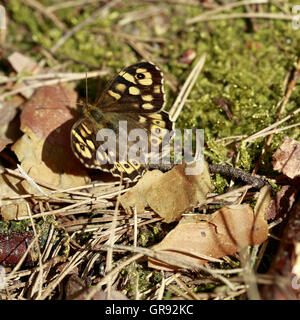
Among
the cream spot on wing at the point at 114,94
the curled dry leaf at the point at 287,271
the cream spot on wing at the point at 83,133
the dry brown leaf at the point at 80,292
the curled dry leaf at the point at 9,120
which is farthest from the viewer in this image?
the curled dry leaf at the point at 9,120

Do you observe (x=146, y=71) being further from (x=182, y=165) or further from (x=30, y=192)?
(x=30, y=192)

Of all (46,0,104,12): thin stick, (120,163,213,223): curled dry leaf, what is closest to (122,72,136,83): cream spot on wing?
(120,163,213,223): curled dry leaf

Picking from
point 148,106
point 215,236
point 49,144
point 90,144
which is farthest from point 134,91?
point 215,236

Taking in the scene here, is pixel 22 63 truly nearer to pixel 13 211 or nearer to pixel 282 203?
pixel 13 211

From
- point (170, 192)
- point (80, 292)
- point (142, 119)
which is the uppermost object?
point (142, 119)

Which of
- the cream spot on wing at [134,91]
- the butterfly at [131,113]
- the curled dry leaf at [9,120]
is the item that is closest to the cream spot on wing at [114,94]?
the butterfly at [131,113]

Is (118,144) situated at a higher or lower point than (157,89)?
lower

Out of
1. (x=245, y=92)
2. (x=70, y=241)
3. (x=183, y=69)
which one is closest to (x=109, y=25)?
(x=183, y=69)

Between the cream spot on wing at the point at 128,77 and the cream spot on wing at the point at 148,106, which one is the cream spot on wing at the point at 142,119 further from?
the cream spot on wing at the point at 128,77
